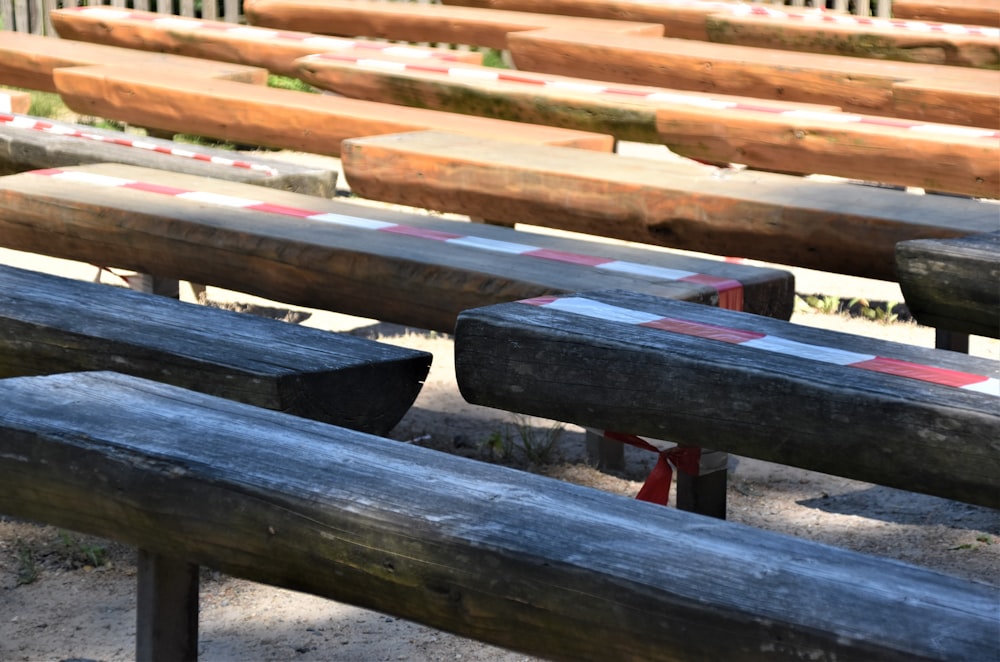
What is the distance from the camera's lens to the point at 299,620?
270 centimetres

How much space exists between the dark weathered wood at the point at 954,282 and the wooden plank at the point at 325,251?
308 millimetres

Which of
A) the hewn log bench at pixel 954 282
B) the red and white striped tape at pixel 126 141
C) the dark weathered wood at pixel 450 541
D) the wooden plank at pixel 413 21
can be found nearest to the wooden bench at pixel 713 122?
the wooden plank at pixel 413 21

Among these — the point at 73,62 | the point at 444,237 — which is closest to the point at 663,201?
the point at 444,237

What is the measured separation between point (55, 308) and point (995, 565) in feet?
6.12

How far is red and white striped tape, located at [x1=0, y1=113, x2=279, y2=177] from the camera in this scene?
3863mm

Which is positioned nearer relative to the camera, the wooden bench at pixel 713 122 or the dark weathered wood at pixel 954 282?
the dark weathered wood at pixel 954 282

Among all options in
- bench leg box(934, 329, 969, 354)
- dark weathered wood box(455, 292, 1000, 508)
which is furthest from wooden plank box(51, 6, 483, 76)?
dark weathered wood box(455, 292, 1000, 508)

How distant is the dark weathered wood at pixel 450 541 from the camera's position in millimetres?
1315

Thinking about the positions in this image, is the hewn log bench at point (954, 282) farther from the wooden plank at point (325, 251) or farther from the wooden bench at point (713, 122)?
→ the wooden bench at point (713, 122)

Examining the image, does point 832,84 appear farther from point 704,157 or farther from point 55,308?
point 55,308

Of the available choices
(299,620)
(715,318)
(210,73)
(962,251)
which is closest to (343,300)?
(299,620)

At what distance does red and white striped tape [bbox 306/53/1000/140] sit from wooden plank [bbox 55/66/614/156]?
33 cm

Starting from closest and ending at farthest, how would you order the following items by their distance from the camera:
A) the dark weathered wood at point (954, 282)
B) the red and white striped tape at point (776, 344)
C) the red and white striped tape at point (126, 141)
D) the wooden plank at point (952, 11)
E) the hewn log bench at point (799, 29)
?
the red and white striped tape at point (776, 344), the dark weathered wood at point (954, 282), the red and white striped tape at point (126, 141), the hewn log bench at point (799, 29), the wooden plank at point (952, 11)

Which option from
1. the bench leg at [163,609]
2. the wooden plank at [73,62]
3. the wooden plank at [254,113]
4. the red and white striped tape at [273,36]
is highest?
the red and white striped tape at [273,36]
